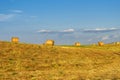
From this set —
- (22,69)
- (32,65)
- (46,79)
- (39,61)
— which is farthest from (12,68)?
(46,79)

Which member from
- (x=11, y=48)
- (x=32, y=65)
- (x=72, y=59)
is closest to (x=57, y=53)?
(x=72, y=59)

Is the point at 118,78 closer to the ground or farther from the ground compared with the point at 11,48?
closer to the ground

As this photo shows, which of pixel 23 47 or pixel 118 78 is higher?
pixel 23 47

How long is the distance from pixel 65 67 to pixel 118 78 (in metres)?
9.20

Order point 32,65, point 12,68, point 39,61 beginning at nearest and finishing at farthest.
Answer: point 12,68 < point 32,65 < point 39,61

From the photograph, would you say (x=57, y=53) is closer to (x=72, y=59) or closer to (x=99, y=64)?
(x=72, y=59)

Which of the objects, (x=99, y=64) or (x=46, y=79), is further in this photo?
(x=99, y=64)

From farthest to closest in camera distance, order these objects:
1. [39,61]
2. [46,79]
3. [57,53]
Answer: [57,53]
[39,61]
[46,79]

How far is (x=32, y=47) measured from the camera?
4231 cm

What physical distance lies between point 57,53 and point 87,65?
6.45 meters

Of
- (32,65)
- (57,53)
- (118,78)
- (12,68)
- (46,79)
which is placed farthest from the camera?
(57,53)

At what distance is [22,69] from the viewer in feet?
96.8

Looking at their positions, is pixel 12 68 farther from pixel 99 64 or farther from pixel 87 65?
pixel 99 64

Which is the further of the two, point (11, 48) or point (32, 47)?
point (32, 47)
